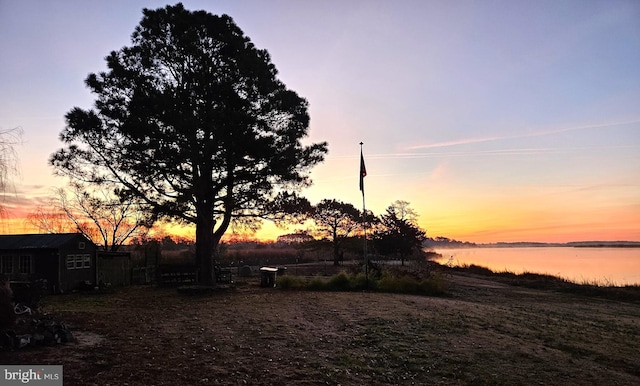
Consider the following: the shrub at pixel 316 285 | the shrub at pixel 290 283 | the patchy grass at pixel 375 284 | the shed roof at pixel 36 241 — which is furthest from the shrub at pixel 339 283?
the shed roof at pixel 36 241

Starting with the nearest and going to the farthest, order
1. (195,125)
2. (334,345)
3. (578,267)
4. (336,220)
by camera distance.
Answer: (334,345) < (195,125) < (336,220) < (578,267)

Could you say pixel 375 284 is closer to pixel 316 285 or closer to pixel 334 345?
pixel 316 285

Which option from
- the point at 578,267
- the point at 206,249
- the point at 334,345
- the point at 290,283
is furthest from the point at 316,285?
the point at 578,267

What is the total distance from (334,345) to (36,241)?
68.4ft

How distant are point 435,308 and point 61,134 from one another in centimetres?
1987

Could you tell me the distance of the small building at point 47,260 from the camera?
892 inches

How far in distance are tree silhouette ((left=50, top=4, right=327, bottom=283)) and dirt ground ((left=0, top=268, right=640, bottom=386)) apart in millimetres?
6702

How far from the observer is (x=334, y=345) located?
1052 cm

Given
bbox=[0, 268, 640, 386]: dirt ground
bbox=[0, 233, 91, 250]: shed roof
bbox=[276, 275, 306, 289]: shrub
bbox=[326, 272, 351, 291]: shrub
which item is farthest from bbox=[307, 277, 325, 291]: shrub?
bbox=[0, 233, 91, 250]: shed roof

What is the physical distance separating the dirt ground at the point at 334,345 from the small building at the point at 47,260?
580cm

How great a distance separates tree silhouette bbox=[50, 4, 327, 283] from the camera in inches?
834

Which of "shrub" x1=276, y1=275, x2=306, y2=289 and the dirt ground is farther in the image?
"shrub" x1=276, y1=275, x2=306, y2=289

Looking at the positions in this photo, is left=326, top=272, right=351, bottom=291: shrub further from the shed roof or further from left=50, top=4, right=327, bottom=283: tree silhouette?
the shed roof

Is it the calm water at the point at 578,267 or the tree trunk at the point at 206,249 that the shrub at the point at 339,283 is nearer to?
the tree trunk at the point at 206,249
